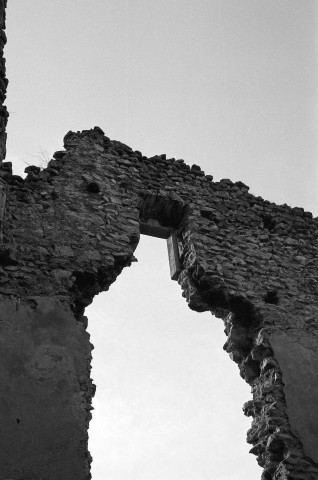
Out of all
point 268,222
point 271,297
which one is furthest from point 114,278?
point 268,222

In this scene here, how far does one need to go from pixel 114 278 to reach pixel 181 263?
3.76 ft

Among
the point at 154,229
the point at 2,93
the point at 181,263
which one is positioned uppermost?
the point at 2,93

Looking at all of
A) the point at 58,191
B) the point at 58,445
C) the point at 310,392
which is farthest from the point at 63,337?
the point at 310,392

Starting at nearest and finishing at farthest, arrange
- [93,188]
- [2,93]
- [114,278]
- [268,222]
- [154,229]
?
[114,278] < [2,93] < [93,188] < [154,229] < [268,222]

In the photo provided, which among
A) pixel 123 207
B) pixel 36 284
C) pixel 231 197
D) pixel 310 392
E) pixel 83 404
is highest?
pixel 231 197

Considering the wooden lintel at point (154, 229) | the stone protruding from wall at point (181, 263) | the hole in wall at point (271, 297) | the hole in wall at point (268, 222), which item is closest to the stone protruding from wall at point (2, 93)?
the stone protruding from wall at point (181, 263)

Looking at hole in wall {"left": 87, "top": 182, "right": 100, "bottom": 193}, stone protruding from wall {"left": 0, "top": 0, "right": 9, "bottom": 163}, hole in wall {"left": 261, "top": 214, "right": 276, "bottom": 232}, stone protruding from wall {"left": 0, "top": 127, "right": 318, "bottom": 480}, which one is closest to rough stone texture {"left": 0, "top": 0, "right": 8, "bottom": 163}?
stone protruding from wall {"left": 0, "top": 0, "right": 9, "bottom": 163}

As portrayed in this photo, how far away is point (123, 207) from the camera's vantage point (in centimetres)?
747

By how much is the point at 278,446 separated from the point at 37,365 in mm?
2387

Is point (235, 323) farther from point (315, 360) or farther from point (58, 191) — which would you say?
point (58, 191)

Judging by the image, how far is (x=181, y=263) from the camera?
7617mm

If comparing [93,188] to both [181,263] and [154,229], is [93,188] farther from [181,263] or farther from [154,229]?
[181,263]

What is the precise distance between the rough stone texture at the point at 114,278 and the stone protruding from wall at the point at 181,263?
15mm

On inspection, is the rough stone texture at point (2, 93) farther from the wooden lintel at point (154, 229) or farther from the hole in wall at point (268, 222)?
the hole in wall at point (268, 222)
